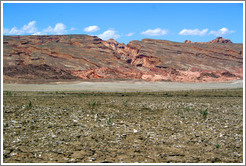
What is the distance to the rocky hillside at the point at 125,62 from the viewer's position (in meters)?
61.2

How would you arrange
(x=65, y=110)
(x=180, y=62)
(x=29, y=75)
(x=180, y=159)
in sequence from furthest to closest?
(x=180, y=62) → (x=29, y=75) → (x=65, y=110) → (x=180, y=159)

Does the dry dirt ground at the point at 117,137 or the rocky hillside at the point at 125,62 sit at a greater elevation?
the rocky hillside at the point at 125,62

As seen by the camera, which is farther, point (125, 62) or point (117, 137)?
point (125, 62)

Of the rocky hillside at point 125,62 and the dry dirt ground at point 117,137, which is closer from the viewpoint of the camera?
the dry dirt ground at point 117,137

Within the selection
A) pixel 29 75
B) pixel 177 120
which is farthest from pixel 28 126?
pixel 29 75

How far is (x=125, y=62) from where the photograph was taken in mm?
77750

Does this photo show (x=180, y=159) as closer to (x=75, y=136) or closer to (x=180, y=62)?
(x=75, y=136)

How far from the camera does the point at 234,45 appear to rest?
100562 millimetres

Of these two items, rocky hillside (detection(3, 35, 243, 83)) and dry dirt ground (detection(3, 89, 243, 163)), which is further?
rocky hillside (detection(3, 35, 243, 83))

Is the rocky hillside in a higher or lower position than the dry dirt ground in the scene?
higher

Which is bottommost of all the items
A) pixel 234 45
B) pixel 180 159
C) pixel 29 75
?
pixel 180 159

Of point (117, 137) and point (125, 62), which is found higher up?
point (125, 62)

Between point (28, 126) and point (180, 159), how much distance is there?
255 inches

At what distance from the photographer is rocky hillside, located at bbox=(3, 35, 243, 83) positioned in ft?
201
